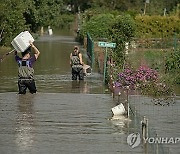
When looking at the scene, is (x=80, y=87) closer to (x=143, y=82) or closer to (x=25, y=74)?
(x=143, y=82)

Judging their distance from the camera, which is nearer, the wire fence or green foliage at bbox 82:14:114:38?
the wire fence

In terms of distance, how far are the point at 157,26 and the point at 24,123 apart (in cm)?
3624

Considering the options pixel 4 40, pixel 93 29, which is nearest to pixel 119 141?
Answer: pixel 4 40

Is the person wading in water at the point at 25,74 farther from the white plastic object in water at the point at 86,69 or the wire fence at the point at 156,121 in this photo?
the white plastic object in water at the point at 86,69

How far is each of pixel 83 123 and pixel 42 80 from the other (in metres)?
10.5

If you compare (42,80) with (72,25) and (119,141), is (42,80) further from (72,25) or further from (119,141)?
(72,25)

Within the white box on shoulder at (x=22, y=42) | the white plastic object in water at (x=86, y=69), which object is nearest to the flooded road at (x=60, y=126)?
the white box on shoulder at (x=22, y=42)

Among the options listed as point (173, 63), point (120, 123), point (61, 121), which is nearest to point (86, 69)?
point (173, 63)

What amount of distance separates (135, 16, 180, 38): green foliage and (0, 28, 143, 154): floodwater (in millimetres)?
26384

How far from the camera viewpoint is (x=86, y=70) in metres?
24.6

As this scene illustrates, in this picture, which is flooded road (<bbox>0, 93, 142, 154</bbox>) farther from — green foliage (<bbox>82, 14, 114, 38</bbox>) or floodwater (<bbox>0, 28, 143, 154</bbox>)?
green foliage (<bbox>82, 14, 114, 38</bbox>)

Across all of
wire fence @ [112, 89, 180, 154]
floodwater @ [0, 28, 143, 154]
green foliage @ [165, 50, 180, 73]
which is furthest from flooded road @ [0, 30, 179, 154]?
green foliage @ [165, 50, 180, 73]

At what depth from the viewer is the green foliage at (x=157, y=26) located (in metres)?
48.0

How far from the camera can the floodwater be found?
10.6 m
